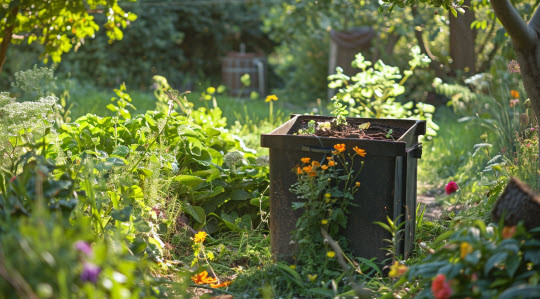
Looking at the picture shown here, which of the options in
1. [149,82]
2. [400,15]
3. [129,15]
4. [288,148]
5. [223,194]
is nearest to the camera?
[288,148]

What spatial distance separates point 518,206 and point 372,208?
814 millimetres

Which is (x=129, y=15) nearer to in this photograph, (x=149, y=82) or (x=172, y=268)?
(x=172, y=268)

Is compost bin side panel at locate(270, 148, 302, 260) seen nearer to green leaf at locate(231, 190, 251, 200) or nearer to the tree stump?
green leaf at locate(231, 190, 251, 200)

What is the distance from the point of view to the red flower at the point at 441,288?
1287 millimetres

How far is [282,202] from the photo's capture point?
2.37 metres

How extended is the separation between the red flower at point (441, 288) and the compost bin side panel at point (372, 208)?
0.88 meters

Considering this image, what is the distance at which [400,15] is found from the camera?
7047 millimetres

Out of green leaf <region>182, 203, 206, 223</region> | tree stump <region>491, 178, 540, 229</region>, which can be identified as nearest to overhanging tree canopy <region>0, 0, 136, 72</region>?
green leaf <region>182, 203, 206, 223</region>

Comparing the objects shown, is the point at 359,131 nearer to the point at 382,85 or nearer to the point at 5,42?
the point at 382,85

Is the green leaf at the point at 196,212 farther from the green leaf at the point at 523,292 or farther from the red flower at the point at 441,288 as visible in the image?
the green leaf at the point at 523,292

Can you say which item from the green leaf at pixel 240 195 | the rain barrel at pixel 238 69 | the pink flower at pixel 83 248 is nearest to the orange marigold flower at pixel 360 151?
the green leaf at pixel 240 195

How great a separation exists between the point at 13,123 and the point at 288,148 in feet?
4.20

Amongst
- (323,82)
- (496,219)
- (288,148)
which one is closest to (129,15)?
(288,148)

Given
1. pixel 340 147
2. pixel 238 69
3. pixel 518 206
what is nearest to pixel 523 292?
pixel 518 206
